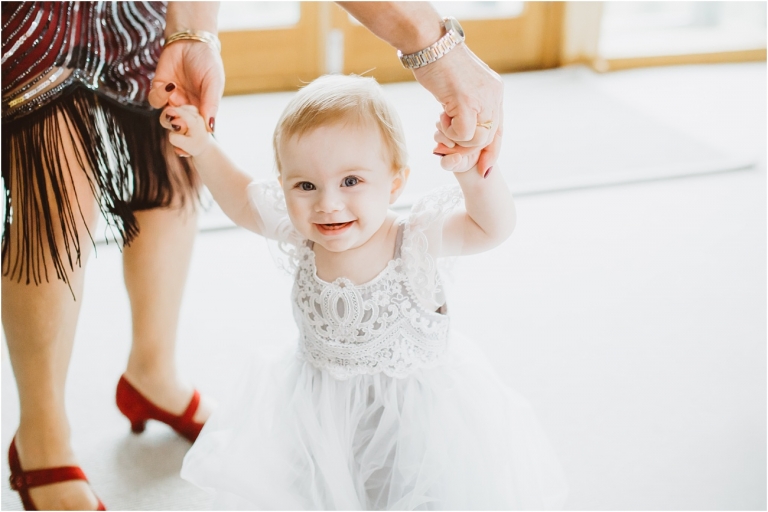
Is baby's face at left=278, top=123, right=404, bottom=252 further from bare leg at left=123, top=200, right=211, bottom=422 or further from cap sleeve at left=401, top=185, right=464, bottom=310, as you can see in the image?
bare leg at left=123, top=200, right=211, bottom=422

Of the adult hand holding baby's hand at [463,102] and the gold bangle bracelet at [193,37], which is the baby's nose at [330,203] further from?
the gold bangle bracelet at [193,37]

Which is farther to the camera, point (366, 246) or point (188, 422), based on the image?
point (188, 422)

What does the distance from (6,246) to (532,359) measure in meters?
0.95

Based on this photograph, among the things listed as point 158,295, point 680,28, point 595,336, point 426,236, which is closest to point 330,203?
point 426,236

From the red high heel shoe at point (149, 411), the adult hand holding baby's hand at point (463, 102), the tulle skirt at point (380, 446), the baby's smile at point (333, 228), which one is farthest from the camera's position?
the red high heel shoe at point (149, 411)

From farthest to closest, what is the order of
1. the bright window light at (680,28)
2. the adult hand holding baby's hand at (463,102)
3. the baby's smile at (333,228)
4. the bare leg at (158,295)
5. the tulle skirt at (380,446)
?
the bright window light at (680,28) < the bare leg at (158,295) < the tulle skirt at (380,446) < the baby's smile at (333,228) < the adult hand holding baby's hand at (463,102)

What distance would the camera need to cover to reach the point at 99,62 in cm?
99

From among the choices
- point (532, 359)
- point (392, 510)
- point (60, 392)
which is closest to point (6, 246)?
point (60, 392)

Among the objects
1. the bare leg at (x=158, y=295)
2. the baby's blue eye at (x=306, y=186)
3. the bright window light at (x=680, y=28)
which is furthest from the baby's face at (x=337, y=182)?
the bright window light at (x=680, y=28)

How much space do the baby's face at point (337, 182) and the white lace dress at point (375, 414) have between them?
0.07 meters

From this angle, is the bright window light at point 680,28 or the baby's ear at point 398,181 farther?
the bright window light at point 680,28

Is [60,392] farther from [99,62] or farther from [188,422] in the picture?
[99,62]

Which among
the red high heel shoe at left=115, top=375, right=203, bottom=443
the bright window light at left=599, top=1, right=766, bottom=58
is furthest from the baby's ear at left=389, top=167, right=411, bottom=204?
the bright window light at left=599, top=1, right=766, bottom=58

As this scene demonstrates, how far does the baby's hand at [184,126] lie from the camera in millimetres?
908
